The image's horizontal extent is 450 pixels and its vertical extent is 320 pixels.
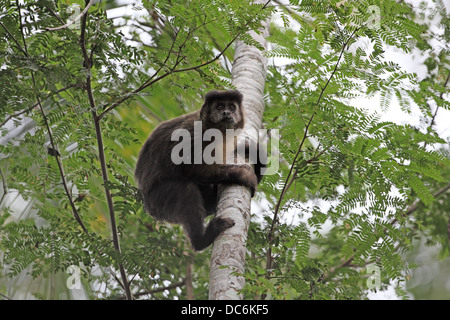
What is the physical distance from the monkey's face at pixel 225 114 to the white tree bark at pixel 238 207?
0.26m

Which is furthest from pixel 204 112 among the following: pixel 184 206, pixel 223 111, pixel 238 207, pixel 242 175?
pixel 238 207

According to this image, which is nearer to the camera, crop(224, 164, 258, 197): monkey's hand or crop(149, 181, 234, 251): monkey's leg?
crop(224, 164, 258, 197): monkey's hand

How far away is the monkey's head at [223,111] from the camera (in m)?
6.18

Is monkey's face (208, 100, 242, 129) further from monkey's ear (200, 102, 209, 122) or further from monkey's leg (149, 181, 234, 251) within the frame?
monkey's leg (149, 181, 234, 251)

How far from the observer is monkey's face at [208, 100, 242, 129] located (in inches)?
244

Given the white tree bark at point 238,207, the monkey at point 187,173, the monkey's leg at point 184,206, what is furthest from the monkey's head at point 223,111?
the monkey's leg at point 184,206

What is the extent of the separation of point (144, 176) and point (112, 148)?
539 millimetres

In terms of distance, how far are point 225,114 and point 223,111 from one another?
2.0 inches

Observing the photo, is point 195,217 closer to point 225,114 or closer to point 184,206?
point 184,206

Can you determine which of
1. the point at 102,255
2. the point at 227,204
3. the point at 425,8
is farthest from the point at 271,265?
the point at 425,8

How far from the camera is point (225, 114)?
6160 millimetres

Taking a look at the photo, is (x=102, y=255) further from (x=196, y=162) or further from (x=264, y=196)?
(x=264, y=196)

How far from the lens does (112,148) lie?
6.57m

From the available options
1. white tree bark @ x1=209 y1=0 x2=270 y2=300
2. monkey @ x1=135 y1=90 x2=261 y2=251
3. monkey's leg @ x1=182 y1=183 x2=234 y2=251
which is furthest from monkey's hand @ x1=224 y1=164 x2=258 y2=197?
monkey's leg @ x1=182 y1=183 x2=234 y2=251
